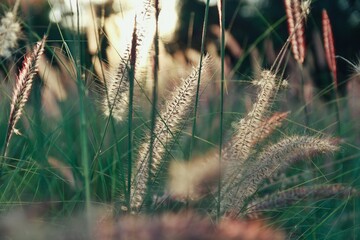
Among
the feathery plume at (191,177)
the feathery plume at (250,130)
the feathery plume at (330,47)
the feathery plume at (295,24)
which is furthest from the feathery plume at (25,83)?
the feathery plume at (330,47)

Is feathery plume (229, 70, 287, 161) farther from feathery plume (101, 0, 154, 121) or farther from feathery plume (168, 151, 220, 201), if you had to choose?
feathery plume (101, 0, 154, 121)

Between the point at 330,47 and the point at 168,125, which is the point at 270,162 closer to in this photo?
the point at 168,125

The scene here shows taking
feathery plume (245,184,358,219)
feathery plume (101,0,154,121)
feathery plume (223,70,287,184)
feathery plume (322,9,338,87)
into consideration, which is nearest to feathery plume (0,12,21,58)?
feathery plume (101,0,154,121)

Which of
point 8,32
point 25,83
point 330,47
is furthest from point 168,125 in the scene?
point 330,47

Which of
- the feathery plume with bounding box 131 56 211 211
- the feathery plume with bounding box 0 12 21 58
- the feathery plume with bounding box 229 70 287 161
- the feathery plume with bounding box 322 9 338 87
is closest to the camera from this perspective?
the feathery plume with bounding box 131 56 211 211

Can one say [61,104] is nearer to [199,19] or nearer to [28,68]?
[28,68]

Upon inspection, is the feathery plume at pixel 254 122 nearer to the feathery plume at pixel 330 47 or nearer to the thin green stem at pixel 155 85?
the thin green stem at pixel 155 85
